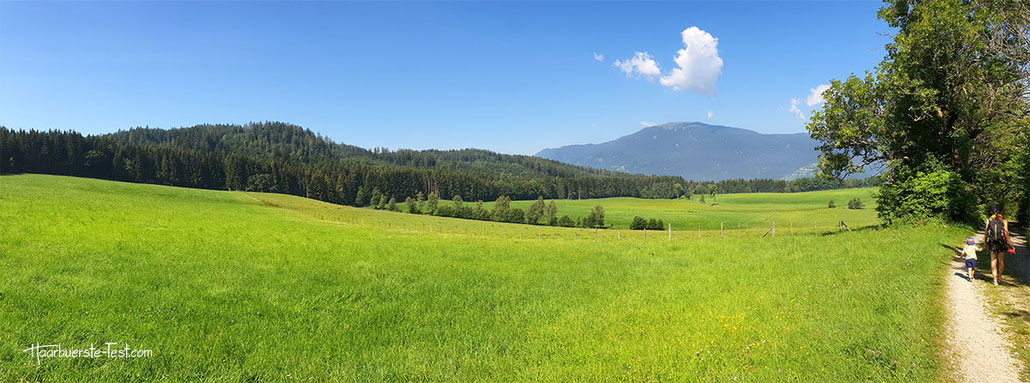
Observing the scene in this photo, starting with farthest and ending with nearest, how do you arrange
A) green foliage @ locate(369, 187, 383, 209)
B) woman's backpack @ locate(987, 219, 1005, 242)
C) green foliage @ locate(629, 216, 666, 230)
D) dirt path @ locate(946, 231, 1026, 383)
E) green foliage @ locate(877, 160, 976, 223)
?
1. green foliage @ locate(369, 187, 383, 209)
2. green foliage @ locate(629, 216, 666, 230)
3. green foliage @ locate(877, 160, 976, 223)
4. woman's backpack @ locate(987, 219, 1005, 242)
5. dirt path @ locate(946, 231, 1026, 383)

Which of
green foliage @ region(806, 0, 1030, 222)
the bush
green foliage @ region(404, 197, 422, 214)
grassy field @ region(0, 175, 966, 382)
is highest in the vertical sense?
green foliage @ region(806, 0, 1030, 222)

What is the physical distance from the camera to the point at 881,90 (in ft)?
84.6

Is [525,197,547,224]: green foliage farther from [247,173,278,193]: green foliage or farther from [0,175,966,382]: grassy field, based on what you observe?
[0,175,966,382]: grassy field

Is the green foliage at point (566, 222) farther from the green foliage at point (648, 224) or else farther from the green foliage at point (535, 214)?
the green foliage at point (648, 224)

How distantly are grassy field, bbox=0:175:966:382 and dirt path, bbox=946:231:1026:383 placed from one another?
40 cm

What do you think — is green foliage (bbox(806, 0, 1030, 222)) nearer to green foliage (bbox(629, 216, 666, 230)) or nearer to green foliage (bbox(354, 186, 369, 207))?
green foliage (bbox(629, 216, 666, 230))

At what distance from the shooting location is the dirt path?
22.3 ft

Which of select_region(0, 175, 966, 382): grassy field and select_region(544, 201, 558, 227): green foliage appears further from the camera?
select_region(544, 201, 558, 227): green foliage

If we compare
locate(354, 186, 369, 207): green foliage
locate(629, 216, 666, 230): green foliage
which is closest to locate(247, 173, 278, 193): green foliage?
locate(354, 186, 369, 207): green foliage

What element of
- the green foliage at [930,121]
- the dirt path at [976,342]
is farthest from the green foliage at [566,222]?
the dirt path at [976,342]

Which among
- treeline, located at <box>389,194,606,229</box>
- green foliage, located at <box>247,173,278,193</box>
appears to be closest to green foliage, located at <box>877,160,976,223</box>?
treeline, located at <box>389,194,606,229</box>

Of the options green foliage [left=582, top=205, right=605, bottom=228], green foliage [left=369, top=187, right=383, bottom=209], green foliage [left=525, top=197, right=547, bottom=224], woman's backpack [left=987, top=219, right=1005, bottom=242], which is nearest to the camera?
woman's backpack [left=987, top=219, right=1005, bottom=242]

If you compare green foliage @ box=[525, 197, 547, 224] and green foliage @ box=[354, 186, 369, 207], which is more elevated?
green foliage @ box=[354, 186, 369, 207]

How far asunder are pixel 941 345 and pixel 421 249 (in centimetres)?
2148
